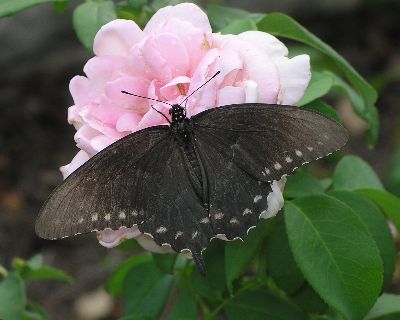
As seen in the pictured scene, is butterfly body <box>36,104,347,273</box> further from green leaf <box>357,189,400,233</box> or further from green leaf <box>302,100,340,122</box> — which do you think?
green leaf <box>357,189,400,233</box>

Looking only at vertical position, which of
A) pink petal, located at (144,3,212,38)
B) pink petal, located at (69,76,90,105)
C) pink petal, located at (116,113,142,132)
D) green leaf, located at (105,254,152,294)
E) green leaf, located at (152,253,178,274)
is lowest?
green leaf, located at (105,254,152,294)

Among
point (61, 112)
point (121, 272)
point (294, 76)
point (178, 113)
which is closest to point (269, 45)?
point (294, 76)

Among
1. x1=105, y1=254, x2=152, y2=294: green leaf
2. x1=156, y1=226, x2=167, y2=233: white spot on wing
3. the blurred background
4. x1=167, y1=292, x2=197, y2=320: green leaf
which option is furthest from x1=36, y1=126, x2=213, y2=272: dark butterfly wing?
the blurred background

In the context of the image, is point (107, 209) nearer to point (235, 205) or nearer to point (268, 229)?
point (235, 205)

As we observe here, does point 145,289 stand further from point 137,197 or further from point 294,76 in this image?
point 294,76

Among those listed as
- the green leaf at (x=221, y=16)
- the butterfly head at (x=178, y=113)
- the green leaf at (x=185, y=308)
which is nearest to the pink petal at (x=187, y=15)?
the butterfly head at (x=178, y=113)

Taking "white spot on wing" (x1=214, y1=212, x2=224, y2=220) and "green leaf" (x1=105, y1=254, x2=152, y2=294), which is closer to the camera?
"white spot on wing" (x1=214, y1=212, x2=224, y2=220)
